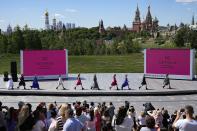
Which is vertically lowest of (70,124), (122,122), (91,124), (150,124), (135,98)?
(135,98)

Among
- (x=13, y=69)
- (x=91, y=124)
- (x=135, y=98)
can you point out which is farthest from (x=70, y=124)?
(x=13, y=69)

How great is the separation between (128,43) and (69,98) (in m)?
72.1

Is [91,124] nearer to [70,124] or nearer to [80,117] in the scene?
[80,117]

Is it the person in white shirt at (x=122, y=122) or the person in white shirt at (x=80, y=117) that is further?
the person in white shirt at (x=122, y=122)

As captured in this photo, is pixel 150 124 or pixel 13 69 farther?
pixel 13 69

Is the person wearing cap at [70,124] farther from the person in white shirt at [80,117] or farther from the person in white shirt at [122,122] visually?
the person in white shirt at [122,122]

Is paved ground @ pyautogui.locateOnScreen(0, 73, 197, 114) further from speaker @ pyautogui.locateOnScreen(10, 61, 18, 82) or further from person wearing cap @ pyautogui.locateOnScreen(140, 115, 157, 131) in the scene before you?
person wearing cap @ pyautogui.locateOnScreen(140, 115, 157, 131)

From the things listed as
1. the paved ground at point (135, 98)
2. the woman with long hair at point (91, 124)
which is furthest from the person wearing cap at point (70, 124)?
the paved ground at point (135, 98)

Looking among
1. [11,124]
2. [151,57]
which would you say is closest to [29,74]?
[151,57]

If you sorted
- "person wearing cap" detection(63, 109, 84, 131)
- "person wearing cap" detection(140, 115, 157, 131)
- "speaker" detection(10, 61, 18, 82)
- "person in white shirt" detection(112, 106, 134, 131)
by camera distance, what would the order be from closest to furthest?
"person wearing cap" detection(140, 115, 157, 131) < "person wearing cap" detection(63, 109, 84, 131) < "person in white shirt" detection(112, 106, 134, 131) < "speaker" detection(10, 61, 18, 82)

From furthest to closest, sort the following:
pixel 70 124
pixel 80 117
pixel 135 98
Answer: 1. pixel 135 98
2. pixel 80 117
3. pixel 70 124

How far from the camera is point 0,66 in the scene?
183ft

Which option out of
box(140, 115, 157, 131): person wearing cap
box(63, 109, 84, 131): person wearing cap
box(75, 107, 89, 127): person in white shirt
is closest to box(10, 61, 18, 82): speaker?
box(75, 107, 89, 127): person in white shirt

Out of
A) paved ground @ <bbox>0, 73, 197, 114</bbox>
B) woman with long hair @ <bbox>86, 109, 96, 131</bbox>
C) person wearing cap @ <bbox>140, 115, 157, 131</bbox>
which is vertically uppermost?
person wearing cap @ <bbox>140, 115, 157, 131</bbox>
